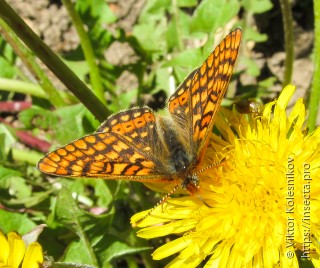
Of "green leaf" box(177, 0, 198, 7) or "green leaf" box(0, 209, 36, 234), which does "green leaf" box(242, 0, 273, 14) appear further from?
"green leaf" box(0, 209, 36, 234)

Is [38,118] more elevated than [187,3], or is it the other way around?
[187,3]

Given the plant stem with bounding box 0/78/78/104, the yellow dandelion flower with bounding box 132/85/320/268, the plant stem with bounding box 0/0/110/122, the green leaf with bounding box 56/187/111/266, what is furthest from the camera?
the plant stem with bounding box 0/78/78/104

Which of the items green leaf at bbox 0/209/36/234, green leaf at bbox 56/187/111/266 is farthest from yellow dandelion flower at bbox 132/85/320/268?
green leaf at bbox 0/209/36/234

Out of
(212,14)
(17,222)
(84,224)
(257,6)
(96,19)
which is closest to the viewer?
(84,224)

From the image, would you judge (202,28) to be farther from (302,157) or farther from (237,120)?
(302,157)

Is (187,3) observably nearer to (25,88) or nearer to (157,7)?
(157,7)

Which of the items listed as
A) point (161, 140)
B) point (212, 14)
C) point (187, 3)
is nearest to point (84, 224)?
point (161, 140)
